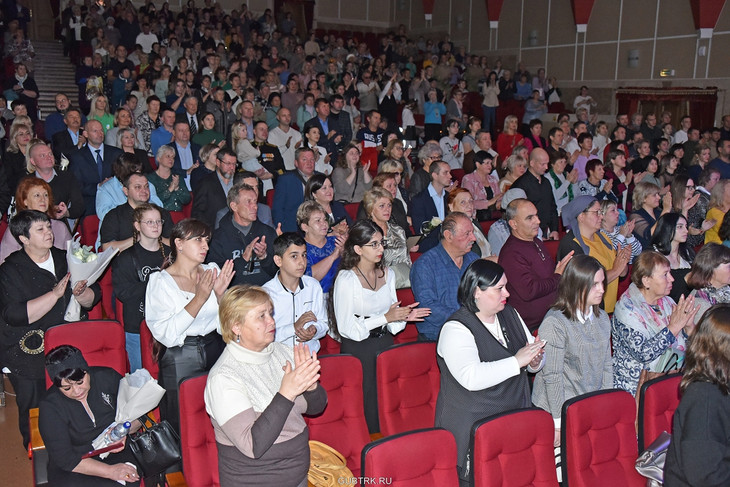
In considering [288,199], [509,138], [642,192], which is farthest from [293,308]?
[509,138]

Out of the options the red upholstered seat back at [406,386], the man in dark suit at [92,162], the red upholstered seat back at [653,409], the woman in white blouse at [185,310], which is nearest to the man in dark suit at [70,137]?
the man in dark suit at [92,162]

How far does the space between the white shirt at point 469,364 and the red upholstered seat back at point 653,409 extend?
841mm

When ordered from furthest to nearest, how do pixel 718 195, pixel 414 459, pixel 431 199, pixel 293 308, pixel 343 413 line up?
1. pixel 431 199
2. pixel 718 195
3. pixel 293 308
4. pixel 343 413
5. pixel 414 459

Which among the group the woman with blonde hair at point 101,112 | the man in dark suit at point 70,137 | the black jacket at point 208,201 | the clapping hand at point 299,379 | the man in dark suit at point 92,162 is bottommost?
Result: the clapping hand at point 299,379

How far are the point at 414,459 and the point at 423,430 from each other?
118 mm

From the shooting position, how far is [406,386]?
3377 millimetres

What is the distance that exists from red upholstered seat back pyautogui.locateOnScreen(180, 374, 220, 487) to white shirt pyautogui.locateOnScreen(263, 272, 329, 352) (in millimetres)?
815

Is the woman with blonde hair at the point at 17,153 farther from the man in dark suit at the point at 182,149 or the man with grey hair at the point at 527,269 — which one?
the man with grey hair at the point at 527,269

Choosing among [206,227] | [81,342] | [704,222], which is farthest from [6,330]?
[704,222]

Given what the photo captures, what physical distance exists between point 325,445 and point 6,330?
196 cm

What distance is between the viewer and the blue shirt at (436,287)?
12.6 ft

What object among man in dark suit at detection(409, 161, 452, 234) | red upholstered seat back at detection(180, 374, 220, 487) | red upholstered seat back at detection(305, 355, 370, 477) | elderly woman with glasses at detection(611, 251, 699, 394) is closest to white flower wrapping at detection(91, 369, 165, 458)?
red upholstered seat back at detection(180, 374, 220, 487)

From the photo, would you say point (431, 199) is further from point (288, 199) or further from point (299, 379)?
point (299, 379)

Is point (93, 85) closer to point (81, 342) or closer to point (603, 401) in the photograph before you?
point (81, 342)
